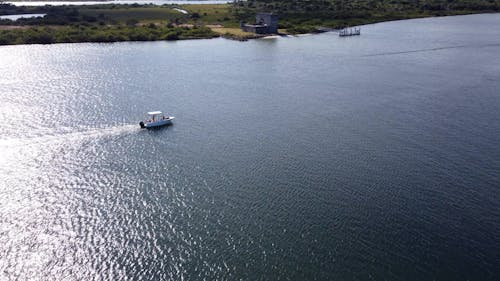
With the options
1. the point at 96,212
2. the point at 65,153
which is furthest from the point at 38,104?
the point at 96,212

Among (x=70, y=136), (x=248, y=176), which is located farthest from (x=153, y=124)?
(x=248, y=176)

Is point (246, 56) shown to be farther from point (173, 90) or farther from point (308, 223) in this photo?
point (308, 223)

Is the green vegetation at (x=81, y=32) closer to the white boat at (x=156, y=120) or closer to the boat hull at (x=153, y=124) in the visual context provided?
the white boat at (x=156, y=120)

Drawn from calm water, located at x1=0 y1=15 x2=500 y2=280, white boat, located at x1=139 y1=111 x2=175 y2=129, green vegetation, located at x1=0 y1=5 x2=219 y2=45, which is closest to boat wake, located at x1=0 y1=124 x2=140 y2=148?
calm water, located at x1=0 y1=15 x2=500 y2=280

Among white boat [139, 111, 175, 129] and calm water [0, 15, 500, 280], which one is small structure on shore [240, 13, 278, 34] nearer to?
calm water [0, 15, 500, 280]

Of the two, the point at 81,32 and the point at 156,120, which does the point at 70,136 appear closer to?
the point at 156,120
